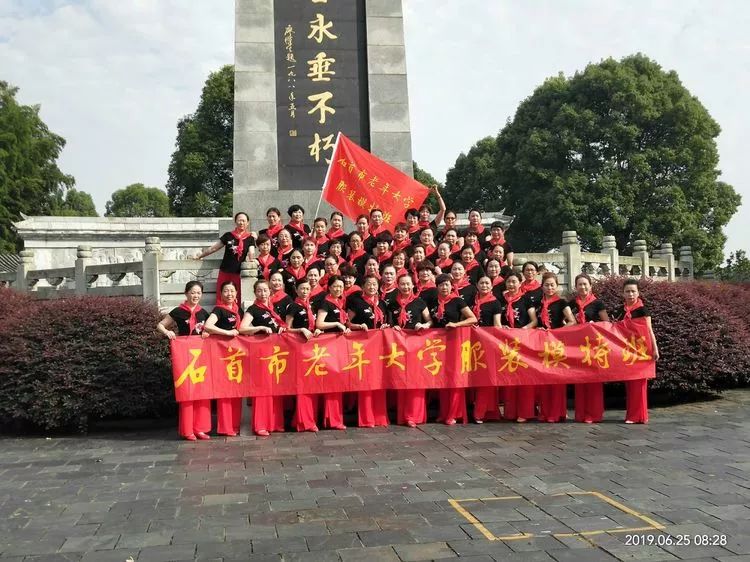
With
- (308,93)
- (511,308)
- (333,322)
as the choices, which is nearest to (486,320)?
(511,308)

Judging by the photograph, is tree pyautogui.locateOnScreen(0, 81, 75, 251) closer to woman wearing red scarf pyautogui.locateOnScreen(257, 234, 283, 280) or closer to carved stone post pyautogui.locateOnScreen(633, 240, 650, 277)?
woman wearing red scarf pyautogui.locateOnScreen(257, 234, 283, 280)

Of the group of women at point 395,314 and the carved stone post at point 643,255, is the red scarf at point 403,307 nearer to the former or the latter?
the group of women at point 395,314

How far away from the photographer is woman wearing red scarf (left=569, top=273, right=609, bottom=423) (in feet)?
26.3

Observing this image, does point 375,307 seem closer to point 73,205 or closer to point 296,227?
point 296,227

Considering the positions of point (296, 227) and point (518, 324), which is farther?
point (296, 227)

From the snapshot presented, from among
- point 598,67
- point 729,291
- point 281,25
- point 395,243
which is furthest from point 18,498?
point 598,67

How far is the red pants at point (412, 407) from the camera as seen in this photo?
25.9 feet

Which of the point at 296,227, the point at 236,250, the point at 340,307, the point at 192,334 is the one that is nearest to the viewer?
the point at 192,334

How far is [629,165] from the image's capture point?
2634cm

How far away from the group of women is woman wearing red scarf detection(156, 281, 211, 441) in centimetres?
1

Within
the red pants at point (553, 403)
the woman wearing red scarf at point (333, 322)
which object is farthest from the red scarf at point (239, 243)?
the red pants at point (553, 403)

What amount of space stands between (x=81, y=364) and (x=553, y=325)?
215 inches

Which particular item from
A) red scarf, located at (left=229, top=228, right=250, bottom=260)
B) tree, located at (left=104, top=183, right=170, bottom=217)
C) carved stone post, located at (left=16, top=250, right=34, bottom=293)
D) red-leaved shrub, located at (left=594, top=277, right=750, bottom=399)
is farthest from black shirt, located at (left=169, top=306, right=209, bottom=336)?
tree, located at (left=104, top=183, right=170, bottom=217)

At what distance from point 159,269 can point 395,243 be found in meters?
3.82
